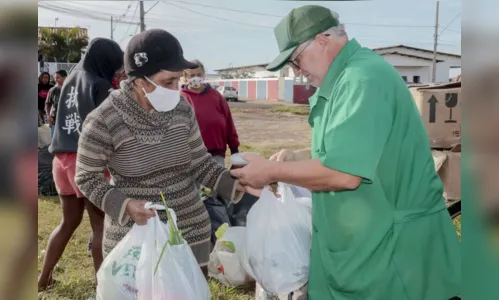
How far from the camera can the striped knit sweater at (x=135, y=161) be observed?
6.47 feet

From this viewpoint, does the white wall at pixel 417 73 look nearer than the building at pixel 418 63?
No

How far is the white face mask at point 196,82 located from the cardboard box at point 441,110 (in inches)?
64.9

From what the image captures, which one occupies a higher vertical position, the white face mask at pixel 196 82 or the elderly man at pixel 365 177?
the white face mask at pixel 196 82

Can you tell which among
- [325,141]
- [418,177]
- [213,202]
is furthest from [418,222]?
[213,202]

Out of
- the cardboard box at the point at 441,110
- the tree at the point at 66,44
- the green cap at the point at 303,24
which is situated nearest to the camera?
the green cap at the point at 303,24

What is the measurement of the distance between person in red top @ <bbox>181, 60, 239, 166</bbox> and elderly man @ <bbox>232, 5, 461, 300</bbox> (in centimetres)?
279

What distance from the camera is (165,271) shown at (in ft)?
5.95

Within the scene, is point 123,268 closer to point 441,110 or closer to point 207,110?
point 207,110

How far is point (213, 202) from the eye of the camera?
13.2 ft

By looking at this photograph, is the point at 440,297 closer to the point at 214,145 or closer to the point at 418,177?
the point at 418,177

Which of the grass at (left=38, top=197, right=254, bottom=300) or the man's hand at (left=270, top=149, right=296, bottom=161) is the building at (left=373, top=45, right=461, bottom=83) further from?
the man's hand at (left=270, top=149, right=296, bottom=161)

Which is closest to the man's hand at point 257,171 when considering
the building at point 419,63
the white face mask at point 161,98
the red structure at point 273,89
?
the white face mask at point 161,98

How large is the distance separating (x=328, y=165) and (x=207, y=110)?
10.3 ft

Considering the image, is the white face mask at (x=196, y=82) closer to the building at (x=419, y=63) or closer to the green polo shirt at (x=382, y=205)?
the green polo shirt at (x=382, y=205)
